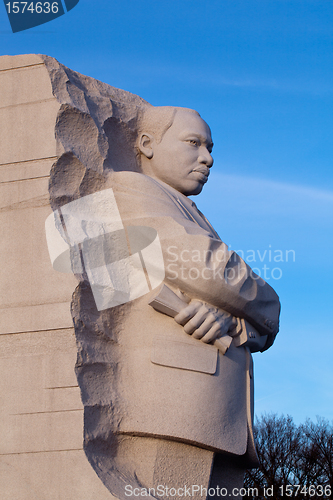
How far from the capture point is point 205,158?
17.2ft

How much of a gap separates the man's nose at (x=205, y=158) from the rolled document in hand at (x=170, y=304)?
138 centimetres

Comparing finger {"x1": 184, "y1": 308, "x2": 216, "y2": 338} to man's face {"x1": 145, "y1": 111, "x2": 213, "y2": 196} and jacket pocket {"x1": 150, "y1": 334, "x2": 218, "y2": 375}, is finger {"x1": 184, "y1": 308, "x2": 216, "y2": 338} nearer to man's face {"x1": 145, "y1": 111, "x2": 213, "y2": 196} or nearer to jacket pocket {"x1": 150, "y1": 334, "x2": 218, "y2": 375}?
jacket pocket {"x1": 150, "y1": 334, "x2": 218, "y2": 375}

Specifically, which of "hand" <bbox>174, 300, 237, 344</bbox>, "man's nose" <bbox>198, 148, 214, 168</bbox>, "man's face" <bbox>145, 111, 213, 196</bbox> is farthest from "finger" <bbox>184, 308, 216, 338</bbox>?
"man's nose" <bbox>198, 148, 214, 168</bbox>

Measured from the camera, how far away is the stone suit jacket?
4.15m

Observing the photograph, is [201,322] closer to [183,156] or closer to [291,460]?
[183,156]

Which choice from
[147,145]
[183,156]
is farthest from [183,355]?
[147,145]

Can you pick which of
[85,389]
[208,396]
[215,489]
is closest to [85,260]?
[85,389]

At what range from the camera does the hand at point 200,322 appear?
4.30 metres

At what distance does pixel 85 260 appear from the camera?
4.36 m

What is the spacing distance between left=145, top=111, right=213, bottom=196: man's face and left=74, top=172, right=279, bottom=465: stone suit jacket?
0.50 meters

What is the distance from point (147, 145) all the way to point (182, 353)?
80.6 inches

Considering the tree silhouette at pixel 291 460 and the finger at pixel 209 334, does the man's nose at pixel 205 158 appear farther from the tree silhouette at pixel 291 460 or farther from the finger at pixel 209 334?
the tree silhouette at pixel 291 460

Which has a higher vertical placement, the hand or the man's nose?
the man's nose

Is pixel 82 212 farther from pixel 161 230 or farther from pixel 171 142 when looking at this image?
pixel 171 142
